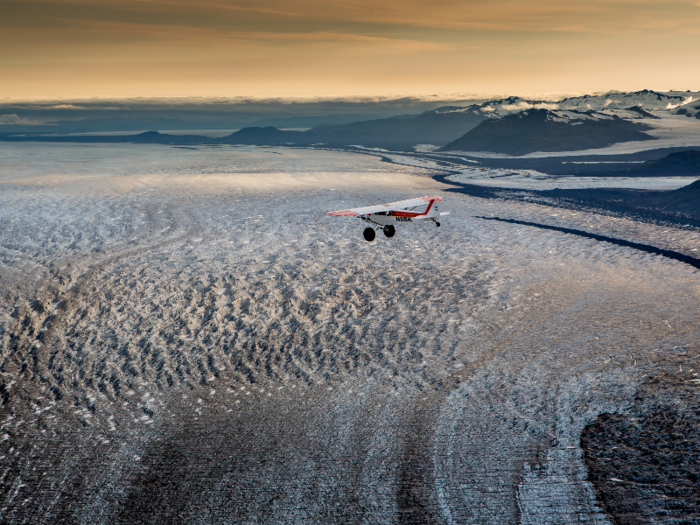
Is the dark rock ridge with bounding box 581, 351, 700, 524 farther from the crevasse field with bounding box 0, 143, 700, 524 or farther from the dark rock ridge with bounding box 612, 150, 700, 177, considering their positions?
the dark rock ridge with bounding box 612, 150, 700, 177

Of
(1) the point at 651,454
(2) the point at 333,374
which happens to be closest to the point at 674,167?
(1) the point at 651,454

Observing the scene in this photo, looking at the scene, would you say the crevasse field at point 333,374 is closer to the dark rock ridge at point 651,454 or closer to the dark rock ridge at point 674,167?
the dark rock ridge at point 651,454

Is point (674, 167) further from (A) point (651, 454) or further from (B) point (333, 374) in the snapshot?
(B) point (333, 374)

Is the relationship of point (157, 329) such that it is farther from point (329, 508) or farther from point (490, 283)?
point (490, 283)

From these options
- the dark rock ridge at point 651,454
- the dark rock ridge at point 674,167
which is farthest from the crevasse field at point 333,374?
the dark rock ridge at point 674,167

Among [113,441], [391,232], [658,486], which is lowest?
[113,441]

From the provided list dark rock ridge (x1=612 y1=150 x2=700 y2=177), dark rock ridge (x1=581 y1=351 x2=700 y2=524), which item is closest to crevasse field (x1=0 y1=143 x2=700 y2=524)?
dark rock ridge (x1=581 y1=351 x2=700 y2=524)

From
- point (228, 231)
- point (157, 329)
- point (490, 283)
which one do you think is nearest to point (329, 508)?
point (157, 329)

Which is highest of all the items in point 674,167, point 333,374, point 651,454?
point 674,167
